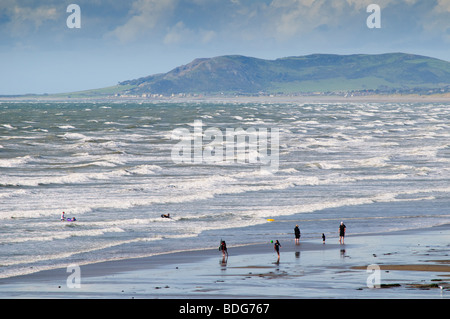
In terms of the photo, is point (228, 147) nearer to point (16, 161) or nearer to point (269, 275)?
point (16, 161)

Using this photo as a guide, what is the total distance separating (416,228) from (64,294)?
836 inches

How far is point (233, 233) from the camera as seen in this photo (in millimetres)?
36344

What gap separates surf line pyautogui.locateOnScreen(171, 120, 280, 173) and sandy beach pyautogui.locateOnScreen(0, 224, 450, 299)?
3278 cm

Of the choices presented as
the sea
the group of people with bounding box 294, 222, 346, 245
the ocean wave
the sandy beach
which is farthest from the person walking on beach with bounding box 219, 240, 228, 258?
the ocean wave

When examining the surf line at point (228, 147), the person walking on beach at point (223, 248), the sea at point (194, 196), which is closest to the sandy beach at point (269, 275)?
the person walking on beach at point (223, 248)

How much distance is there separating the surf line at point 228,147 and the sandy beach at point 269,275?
32777 millimetres

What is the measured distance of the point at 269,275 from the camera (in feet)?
86.4

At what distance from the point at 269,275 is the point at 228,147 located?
211ft

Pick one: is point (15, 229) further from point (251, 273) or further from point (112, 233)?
point (251, 273)

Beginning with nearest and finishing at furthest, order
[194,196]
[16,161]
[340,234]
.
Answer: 1. [340,234]
2. [194,196]
3. [16,161]

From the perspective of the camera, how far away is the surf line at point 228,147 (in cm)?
7325

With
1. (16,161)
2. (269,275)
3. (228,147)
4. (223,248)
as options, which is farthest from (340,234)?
(228,147)

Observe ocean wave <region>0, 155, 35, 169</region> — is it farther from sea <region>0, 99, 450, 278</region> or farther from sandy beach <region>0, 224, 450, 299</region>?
sandy beach <region>0, 224, 450, 299</region>

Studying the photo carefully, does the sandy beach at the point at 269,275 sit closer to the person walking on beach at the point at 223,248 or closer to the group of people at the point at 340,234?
the group of people at the point at 340,234
